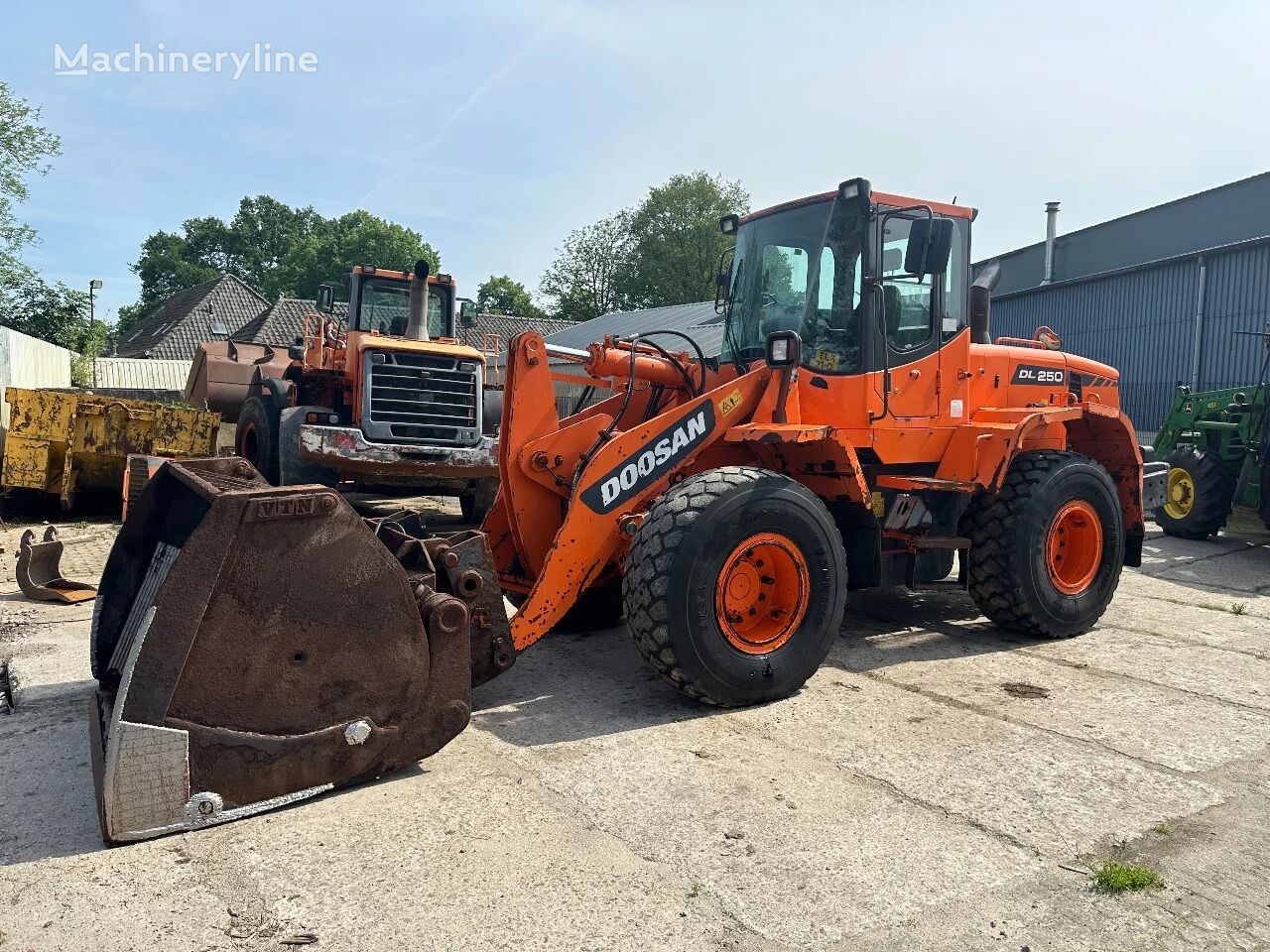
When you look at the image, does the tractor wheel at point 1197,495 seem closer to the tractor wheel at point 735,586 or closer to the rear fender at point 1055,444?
the rear fender at point 1055,444

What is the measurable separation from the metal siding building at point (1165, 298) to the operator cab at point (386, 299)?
1214 centimetres

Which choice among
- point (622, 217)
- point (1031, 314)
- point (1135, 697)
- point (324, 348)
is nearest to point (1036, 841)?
point (1135, 697)

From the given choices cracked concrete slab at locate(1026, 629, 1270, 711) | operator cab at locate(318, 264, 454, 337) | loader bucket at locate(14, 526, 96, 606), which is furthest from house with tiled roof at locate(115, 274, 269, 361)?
cracked concrete slab at locate(1026, 629, 1270, 711)

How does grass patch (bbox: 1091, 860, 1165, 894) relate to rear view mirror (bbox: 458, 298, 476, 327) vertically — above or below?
below

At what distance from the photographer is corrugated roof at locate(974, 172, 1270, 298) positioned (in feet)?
62.6


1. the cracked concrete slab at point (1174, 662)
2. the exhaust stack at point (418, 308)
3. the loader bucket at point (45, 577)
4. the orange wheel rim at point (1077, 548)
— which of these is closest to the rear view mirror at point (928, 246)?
the orange wheel rim at point (1077, 548)

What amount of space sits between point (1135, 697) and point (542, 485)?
339 cm

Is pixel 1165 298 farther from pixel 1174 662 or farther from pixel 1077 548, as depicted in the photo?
pixel 1174 662

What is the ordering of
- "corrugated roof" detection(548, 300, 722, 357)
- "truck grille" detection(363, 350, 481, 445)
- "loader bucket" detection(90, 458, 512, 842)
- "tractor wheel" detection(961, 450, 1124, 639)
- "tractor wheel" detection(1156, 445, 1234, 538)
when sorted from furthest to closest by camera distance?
"corrugated roof" detection(548, 300, 722, 357), "tractor wheel" detection(1156, 445, 1234, 538), "truck grille" detection(363, 350, 481, 445), "tractor wheel" detection(961, 450, 1124, 639), "loader bucket" detection(90, 458, 512, 842)

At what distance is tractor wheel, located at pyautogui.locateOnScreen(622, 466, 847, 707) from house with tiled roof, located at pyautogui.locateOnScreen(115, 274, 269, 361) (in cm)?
3906

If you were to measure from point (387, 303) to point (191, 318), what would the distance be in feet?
115

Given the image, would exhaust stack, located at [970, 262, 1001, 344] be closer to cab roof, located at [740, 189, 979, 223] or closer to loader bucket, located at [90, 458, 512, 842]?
cab roof, located at [740, 189, 979, 223]

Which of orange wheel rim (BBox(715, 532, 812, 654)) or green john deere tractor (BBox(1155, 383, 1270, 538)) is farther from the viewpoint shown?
green john deere tractor (BBox(1155, 383, 1270, 538))

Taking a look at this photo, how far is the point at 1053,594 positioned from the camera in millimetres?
A: 6219
